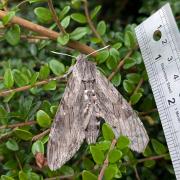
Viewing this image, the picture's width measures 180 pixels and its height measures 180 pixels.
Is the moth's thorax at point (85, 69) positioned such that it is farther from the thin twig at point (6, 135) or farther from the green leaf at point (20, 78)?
the thin twig at point (6, 135)

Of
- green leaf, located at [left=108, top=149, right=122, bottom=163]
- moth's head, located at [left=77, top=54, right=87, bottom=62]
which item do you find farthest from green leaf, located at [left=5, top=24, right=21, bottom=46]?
green leaf, located at [left=108, top=149, right=122, bottom=163]

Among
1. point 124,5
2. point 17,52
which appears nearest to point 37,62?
point 17,52

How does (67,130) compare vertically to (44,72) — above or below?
below

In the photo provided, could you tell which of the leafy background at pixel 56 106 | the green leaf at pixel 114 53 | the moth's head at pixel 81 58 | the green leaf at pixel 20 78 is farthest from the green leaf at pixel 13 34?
the green leaf at pixel 114 53

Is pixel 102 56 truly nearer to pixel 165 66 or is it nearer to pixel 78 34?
pixel 78 34

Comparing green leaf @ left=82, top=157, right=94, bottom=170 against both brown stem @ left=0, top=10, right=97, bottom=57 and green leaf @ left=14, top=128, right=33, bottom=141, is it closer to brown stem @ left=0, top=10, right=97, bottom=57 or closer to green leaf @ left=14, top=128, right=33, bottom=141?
green leaf @ left=14, top=128, right=33, bottom=141

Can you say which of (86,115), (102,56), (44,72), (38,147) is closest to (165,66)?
(102,56)
